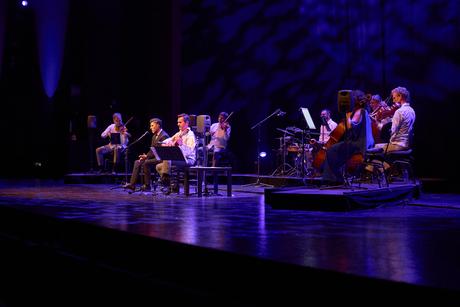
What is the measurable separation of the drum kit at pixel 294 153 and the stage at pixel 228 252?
344 centimetres

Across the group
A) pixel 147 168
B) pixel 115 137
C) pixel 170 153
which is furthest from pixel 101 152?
pixel 170 153

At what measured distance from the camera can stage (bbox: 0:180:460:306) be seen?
2771 millimetres

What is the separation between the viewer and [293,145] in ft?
32.6

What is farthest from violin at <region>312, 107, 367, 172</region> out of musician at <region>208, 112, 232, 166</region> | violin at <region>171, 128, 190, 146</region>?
musician at <region>208, 112, 232, 166</region>

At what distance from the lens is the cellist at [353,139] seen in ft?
19.2

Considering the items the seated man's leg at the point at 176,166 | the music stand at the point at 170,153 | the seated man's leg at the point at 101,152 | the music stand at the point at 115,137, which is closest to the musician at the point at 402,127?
the music stand at the point at 170,153

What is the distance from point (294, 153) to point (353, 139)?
14.8 ft

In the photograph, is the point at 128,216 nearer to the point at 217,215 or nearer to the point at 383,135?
the point at 217,215

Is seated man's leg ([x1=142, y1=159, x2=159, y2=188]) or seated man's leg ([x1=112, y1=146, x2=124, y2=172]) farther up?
seated man's leg ([x1=112, y1=146, x2=124, y2=172])

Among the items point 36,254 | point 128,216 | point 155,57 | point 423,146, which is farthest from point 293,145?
point 36,254

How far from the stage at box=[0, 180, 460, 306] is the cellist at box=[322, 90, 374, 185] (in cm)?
59

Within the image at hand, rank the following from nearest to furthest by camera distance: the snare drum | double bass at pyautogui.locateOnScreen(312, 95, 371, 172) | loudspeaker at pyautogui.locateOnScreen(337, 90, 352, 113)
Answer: loudspeaker at pyautogui.locateOnScreen(337, 90, 352, 113) → double bass at pyautogui.locateOnScreen(312, 95, 371, 172) → the snare drum

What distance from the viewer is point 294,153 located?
10406mm

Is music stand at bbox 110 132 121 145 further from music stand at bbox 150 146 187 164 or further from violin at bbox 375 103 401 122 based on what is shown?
violin at bbox 375 103 401 122
